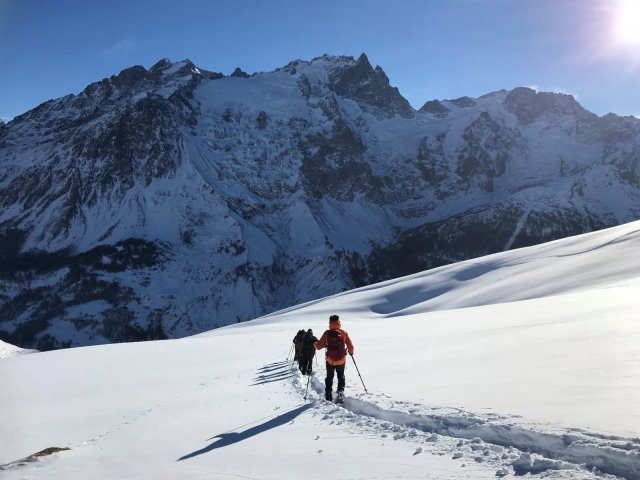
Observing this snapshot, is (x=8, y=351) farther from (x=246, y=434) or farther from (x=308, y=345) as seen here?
(x=246, y=434)

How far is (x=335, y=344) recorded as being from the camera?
15.2 metres

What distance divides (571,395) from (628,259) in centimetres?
4267

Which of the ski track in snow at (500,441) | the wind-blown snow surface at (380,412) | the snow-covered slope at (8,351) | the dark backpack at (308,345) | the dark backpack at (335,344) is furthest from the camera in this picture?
the snow-covered slope at (8,351)

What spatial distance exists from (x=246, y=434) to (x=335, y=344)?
14.5ft

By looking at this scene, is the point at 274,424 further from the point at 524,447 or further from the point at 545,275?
the point at 545,275

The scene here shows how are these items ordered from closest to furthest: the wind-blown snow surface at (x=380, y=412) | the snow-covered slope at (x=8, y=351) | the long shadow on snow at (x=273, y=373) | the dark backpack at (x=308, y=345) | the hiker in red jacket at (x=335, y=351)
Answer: the wind-blown snow surface at (x=380, y=412) < the hiker in red jacket at (x=335, y=351) < the long shadow on snow at (x=273, y=373) < the dark backpack at (x=308, y=345) < the snow-covered slope at (x=8, y=351)

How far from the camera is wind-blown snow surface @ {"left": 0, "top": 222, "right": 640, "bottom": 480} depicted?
322 inches

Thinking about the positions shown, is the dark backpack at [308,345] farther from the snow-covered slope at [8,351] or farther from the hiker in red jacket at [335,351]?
the snow-covered slope at [8,351]

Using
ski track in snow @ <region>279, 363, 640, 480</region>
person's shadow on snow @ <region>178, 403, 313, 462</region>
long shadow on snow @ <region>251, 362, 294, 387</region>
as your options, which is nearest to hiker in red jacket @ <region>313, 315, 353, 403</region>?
person's shadow on snow @ <region>178, 403, 313, 462</region>

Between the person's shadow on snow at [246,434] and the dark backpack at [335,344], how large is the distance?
1912 millimetres

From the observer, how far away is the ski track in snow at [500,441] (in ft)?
24.0

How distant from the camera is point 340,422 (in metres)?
11.5

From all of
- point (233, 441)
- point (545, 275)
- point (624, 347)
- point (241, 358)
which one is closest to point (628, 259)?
point (545, 275)

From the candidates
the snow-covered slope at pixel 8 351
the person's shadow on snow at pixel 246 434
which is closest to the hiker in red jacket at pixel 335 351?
the person's shadow on snow at pixel 246 434
